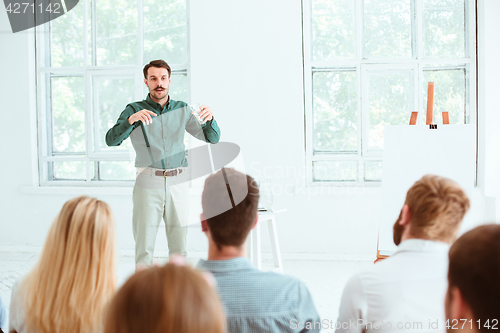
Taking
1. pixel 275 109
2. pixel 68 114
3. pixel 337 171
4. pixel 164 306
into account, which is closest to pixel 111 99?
pixel 68 114

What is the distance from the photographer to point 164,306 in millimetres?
542

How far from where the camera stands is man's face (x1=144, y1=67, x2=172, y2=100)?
2.94m

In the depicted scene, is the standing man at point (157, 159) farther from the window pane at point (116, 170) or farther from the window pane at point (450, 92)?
the window pane at point (450, 92)

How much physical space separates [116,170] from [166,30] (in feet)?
4.99

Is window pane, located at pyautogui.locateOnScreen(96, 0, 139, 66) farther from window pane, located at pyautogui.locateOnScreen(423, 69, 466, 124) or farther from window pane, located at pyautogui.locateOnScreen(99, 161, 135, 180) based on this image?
window pane, located at pyautogui.locateOnScreen(423, 69, 466, 124)

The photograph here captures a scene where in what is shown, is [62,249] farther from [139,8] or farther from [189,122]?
[139,8]

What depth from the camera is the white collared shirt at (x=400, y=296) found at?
1091 millimetres

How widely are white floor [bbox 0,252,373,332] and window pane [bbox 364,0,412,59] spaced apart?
1952 mm

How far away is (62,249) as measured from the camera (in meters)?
1.06

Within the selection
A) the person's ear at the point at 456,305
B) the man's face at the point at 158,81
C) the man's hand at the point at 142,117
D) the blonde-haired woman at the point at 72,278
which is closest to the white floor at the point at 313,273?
the man's hand at the point at 142,117

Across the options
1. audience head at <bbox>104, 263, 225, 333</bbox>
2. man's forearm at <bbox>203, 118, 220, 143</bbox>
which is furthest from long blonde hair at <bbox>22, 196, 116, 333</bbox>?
man's forearm at <bbox>203, 118, 220, 143</bbox>

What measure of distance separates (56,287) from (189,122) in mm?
2199

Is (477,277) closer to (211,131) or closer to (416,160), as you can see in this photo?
(416,160)

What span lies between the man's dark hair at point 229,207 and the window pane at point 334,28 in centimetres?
294
